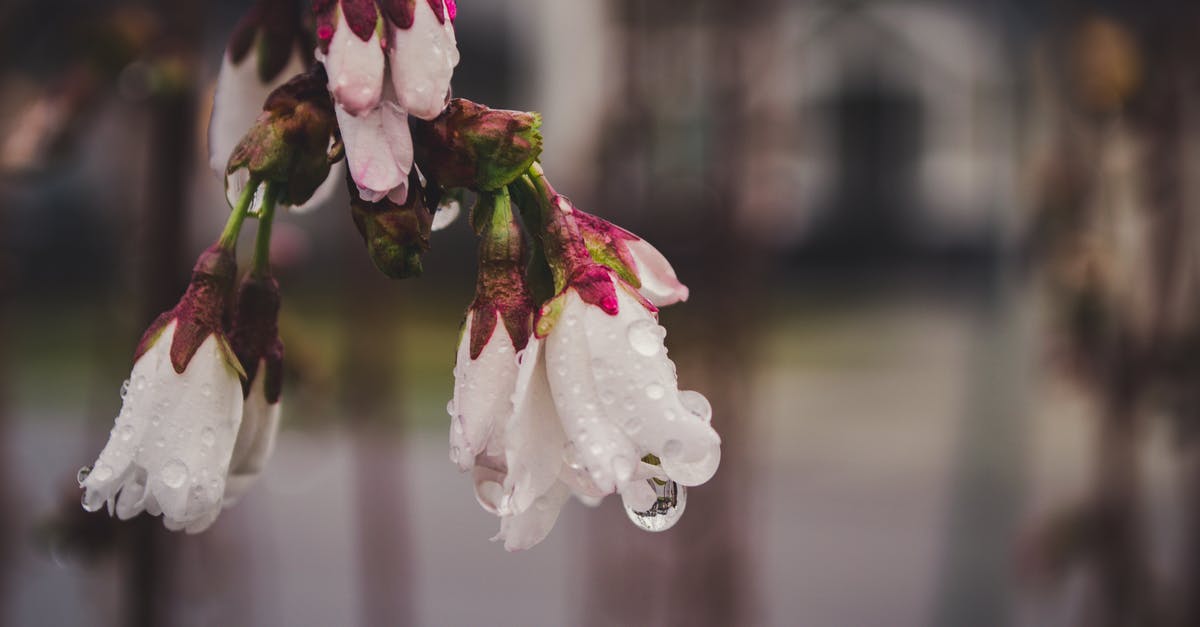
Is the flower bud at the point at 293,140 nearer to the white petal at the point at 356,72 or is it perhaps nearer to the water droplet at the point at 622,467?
the white petal at the point at 356,72

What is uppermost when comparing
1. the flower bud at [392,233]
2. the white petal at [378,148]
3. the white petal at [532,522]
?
the white petal at [378,148]

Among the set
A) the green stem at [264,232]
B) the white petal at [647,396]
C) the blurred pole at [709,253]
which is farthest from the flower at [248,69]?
the blurred pole at [709,253]

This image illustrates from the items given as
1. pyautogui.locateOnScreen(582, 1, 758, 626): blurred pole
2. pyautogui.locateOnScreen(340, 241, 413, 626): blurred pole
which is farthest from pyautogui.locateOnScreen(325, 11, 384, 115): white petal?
pyautogui.locateOnScreen(582, 1, 758, 626): blurred pole

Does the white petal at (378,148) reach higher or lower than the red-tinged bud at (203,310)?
higher

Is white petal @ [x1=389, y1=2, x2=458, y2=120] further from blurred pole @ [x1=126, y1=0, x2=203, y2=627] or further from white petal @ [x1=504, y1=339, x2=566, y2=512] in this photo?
blurred pole @ [x1=126, y1=0, x2=203, y2=627]

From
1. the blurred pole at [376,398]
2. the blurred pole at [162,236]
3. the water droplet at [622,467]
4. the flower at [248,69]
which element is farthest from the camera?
the blurred pole at [376,398]

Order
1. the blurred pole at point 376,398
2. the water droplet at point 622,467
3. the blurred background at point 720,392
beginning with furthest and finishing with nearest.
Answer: the blurred pole at point 376,398 < the blurred background at point 720,392 < the water droplet at point 622,467
